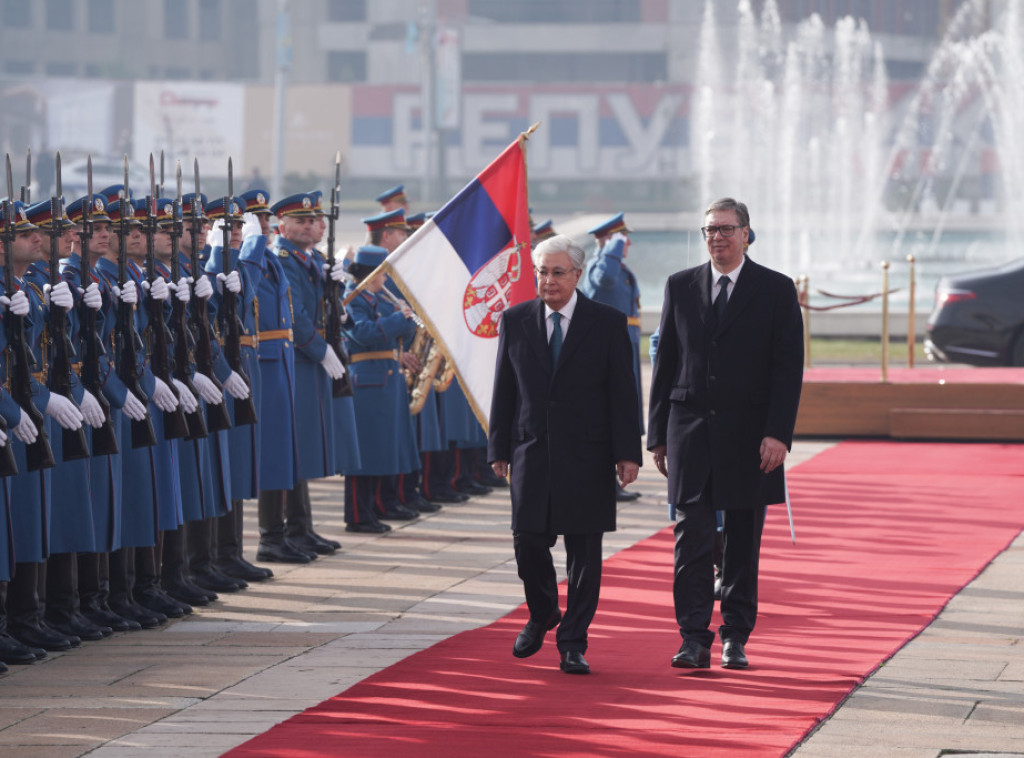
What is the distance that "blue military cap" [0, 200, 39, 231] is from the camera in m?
6.83

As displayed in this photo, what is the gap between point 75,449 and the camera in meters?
7.14

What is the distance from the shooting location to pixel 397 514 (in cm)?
1105

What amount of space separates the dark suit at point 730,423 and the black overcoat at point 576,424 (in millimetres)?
216

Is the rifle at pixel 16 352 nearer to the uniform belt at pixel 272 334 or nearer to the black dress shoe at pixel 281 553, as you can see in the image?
the uniform belt at pixel 272 334

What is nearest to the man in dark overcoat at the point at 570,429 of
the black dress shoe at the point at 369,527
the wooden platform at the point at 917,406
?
the black dress shoe at the point at 369,527

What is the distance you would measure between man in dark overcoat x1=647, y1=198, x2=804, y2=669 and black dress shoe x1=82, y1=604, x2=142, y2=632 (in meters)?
2.35

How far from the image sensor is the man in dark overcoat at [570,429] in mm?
6492

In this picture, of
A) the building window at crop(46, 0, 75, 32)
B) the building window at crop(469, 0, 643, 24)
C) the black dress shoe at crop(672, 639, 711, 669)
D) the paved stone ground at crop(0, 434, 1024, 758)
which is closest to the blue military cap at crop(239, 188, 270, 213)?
the paved stone ground at crop(0, 434, 1024, 758)

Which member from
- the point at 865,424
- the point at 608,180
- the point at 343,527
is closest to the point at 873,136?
the point at 608,180

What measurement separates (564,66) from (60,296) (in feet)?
199

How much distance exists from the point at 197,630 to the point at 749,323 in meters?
2.59

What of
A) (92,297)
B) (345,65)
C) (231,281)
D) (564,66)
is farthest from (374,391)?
(345,65)

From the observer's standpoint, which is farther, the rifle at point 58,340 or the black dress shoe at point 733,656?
the rifle at point 58,340

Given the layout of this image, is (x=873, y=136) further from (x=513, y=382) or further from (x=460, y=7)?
(x=513, y=382)
